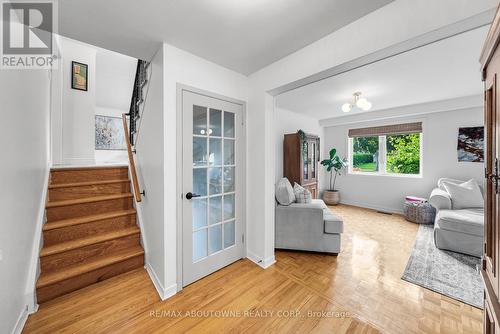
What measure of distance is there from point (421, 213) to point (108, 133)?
7415mm

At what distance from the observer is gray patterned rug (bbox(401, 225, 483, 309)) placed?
188 cm

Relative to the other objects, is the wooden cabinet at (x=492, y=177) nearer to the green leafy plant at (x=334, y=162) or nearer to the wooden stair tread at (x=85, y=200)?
the wooden stair tread at (x=85, y=200)

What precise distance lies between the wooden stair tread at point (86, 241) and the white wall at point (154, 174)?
180mm

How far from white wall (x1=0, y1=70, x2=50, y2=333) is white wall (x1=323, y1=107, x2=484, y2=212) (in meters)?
5.74

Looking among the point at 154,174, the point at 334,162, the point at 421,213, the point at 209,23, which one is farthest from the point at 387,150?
the point at 154,174

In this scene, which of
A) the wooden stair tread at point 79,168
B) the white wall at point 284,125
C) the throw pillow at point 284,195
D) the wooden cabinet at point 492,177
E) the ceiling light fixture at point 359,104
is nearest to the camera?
the wooden cabinet at point 492,177

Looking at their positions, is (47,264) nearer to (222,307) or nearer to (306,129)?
(222,307)

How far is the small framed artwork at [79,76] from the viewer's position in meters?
3.16

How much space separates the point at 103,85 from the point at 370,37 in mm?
4772

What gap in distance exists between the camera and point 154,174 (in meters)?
2.06

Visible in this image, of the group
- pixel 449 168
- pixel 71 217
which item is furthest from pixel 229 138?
pixel 449 168

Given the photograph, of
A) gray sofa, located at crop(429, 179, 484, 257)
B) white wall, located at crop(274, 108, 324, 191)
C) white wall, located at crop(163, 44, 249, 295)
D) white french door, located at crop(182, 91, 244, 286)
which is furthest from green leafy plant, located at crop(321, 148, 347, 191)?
white wall, located at crop(163, 44, 249, 295)

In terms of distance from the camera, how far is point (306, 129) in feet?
16.8

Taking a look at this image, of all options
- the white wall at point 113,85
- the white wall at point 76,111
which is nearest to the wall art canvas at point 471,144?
the white wall at point 113,85
